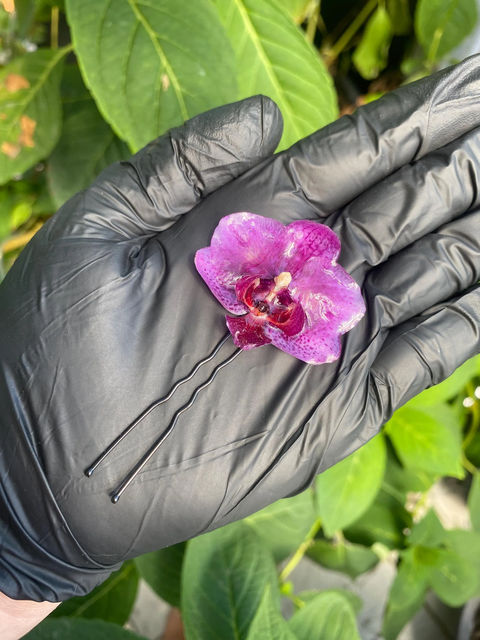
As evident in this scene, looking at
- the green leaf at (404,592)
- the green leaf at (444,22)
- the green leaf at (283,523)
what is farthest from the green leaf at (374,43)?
the green leaf at (404,592)

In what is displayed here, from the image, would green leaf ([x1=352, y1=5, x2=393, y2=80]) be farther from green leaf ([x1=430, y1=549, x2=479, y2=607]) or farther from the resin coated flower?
green leaf ([x1=430, y1=549, x2=479, y2=607])

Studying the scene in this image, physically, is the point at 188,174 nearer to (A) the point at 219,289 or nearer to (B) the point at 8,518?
(A) the point at 219,289

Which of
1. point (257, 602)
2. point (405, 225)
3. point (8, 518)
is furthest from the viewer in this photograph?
point (257, 602)

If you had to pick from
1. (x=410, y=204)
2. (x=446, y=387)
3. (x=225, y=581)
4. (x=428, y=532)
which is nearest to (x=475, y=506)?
(x=428, y=532)

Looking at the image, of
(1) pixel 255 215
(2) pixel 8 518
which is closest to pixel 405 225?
(1) pixel 255 215

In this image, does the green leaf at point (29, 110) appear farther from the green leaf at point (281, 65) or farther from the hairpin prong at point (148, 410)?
the hairpin prong at point (148, 410)

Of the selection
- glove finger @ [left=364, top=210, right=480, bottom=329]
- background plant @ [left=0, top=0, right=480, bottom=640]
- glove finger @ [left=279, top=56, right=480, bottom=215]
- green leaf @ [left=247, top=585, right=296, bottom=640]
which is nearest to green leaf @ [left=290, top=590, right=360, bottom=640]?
background plant @ [left=0, top=0, right=480, bottom=640]

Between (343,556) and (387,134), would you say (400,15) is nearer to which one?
(387,134)
